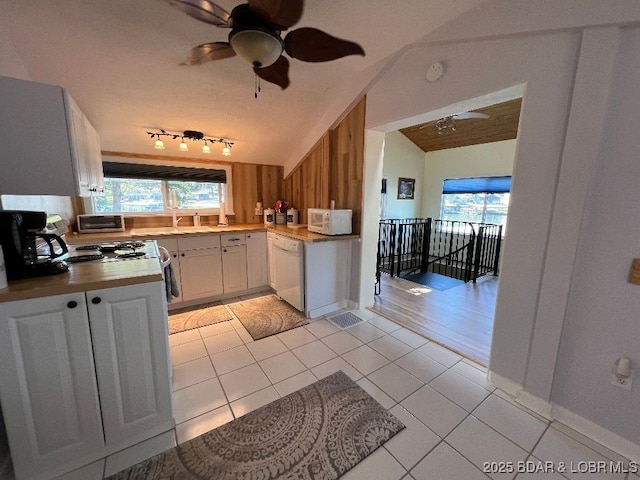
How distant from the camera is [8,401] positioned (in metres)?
1.19

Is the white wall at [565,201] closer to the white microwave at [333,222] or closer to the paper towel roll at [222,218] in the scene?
the white microwave at [333,222]

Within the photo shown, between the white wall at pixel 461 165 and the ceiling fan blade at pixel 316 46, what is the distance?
4.85 m

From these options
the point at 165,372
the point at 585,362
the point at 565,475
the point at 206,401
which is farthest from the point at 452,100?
the point at 206,401

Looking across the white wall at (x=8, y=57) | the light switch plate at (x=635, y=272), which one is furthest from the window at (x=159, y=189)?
the light switch plate at (x=635, y=272)

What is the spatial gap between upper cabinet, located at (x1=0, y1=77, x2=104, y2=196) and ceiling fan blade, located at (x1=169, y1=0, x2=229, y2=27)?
3.29 feet

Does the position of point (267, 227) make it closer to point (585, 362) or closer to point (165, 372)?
point (165, 372)

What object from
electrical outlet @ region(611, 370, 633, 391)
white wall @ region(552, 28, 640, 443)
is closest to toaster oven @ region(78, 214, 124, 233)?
white wall @ region(552, 28, 640, 443)

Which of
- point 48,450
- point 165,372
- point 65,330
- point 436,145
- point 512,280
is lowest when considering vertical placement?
point 48,450

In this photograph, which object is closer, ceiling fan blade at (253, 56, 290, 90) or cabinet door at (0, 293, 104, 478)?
cabinet door at (0, 293, 104, 478)

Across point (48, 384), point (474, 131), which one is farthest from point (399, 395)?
point (474, 131)

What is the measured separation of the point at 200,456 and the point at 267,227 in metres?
2.69

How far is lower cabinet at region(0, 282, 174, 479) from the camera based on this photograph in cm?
120

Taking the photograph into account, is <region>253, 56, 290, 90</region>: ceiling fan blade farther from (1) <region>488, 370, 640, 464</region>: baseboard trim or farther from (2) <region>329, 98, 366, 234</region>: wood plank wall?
(1) <region>488, 370, 640, 464</region>: baseboard trim

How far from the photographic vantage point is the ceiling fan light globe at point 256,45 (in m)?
1.35
